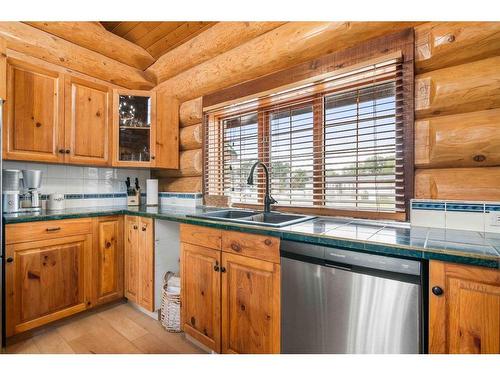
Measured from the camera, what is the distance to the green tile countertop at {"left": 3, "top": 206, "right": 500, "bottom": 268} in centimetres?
95

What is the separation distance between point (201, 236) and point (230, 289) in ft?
1.30

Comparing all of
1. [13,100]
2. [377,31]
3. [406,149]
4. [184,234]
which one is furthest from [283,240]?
[13,100]

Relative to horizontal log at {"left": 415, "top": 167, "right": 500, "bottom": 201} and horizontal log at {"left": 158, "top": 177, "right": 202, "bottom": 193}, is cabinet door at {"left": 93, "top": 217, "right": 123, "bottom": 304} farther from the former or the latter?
horizontal log at {"left": 415, "top": 167, "right": 500, "bottom": 201}

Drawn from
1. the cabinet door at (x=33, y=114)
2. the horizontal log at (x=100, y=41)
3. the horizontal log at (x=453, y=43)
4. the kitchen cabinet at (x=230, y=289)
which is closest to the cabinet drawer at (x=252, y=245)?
the kitchen cabinet at (x=230, y=289)

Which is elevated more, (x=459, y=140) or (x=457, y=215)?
(x=459, y=140)

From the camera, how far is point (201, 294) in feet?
5.73

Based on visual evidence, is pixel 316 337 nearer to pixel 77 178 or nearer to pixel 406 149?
pixel 406 149

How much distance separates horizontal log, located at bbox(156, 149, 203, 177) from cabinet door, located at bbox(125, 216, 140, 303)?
767mm

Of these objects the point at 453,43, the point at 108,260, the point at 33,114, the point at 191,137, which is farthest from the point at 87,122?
the point at 453,43

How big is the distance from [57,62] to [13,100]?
58 centimetres

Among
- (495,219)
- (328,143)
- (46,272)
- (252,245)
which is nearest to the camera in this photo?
(495,219)

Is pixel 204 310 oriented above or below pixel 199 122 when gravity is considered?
below

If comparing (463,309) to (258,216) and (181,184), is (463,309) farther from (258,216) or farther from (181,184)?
(181,184)
